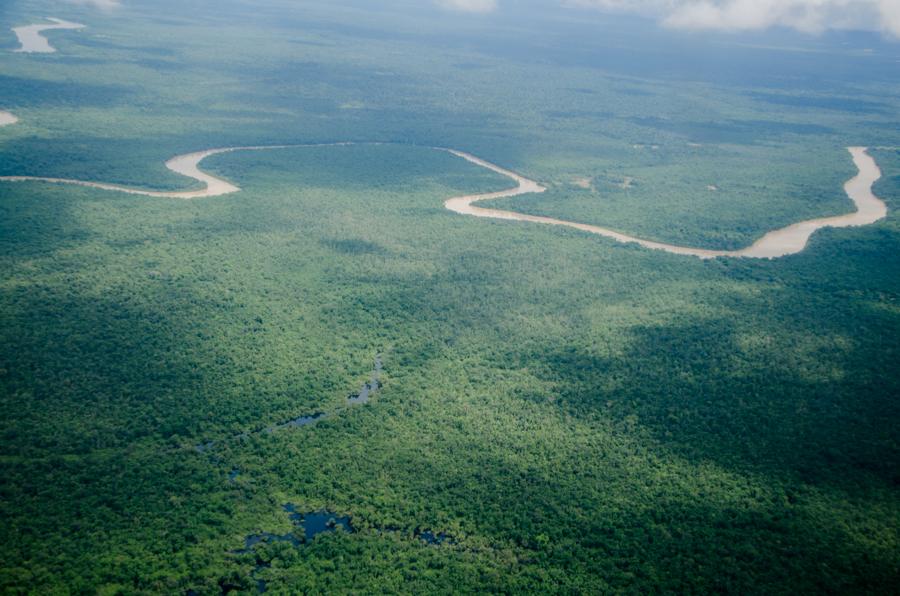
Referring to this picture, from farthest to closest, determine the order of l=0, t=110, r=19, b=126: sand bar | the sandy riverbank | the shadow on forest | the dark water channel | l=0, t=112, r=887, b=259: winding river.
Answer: l=0, t=110, r=19, b=126: sand bar < l=0, t=112, r=887, b=259: winding river < the sandy riverbank < the shadow on forest < the dark water channel

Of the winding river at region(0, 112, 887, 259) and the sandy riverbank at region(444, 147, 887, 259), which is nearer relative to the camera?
the sandy riverbank at region(444, 147, 887, 259)

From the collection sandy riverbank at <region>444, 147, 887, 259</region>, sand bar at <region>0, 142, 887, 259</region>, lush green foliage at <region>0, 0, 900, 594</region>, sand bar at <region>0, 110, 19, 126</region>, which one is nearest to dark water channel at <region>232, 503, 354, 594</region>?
lush green foliage at <region>0, 0, 900, 594</region>

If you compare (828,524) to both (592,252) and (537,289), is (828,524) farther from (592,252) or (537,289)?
(592,252)

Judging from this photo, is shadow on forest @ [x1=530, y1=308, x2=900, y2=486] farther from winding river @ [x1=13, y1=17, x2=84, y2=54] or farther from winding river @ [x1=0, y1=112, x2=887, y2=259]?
winding river @ [x1=13, y1=17, x2=84, y2=54]

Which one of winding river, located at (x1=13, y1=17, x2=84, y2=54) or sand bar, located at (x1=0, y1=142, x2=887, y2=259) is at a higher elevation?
winding river, located at (x1=13, y1=17, x2=84, y2=54)

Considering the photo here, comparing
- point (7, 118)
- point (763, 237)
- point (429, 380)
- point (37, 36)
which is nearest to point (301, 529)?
point (429, 380)

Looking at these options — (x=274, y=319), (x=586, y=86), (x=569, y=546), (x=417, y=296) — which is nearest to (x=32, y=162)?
(x=274, y=319)

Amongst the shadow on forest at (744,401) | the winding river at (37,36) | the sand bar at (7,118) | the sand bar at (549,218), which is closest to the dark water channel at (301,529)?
the shadow on forest at (744,401)

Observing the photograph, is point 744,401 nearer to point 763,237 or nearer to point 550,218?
point 550,218
